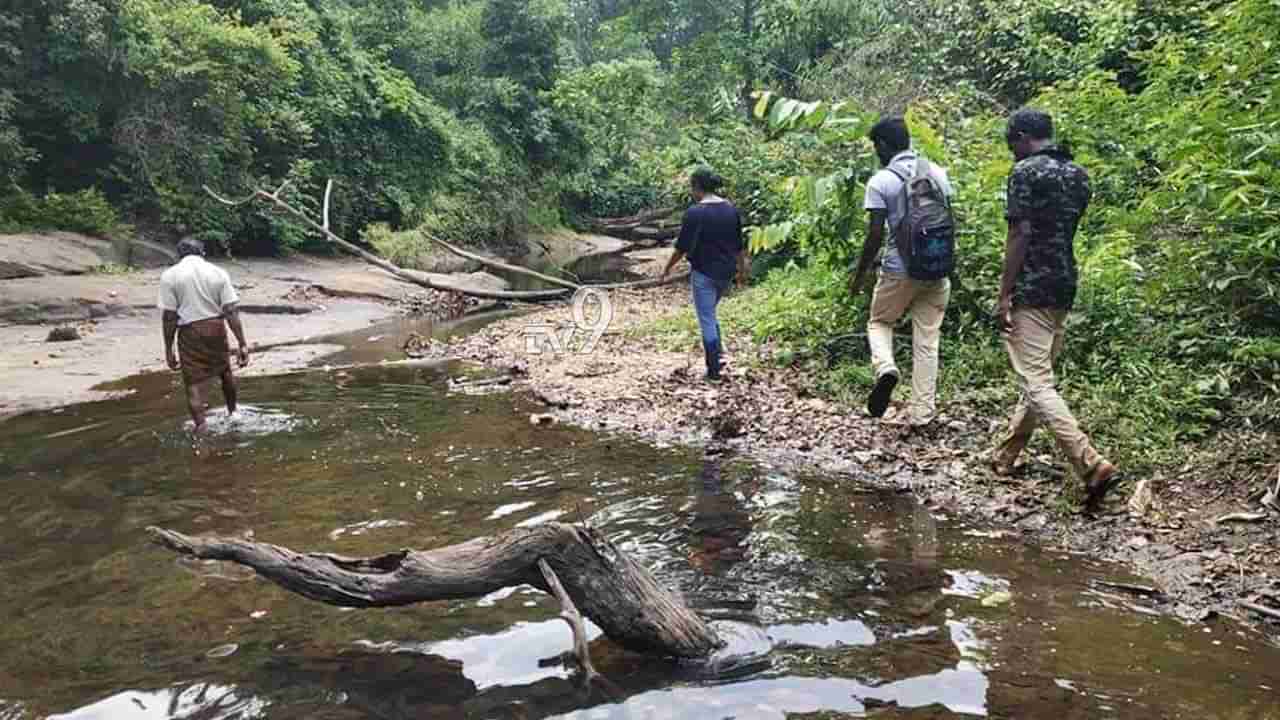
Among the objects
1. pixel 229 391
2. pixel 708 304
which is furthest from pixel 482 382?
pixel 708 304

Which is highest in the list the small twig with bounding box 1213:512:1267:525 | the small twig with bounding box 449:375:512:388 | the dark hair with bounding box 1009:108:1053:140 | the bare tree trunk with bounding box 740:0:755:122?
the bare tree trunk with bounding box 740:0:755:122

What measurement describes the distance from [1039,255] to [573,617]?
3.65m

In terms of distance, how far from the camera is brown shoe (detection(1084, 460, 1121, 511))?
191 inches

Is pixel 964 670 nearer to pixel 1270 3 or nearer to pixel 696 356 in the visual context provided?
pixel 1270 3

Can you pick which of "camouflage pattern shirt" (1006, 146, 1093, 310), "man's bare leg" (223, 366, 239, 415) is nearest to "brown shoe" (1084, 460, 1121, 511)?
"camouflage pattern shirt" (1006, 146, 1093, 310)

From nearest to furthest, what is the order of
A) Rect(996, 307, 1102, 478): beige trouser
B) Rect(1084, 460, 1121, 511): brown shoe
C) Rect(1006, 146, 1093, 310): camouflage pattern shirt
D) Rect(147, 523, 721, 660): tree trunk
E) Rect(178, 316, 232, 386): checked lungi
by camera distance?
Rect(147, 523, 721, 660): tree trunk < Rect(1084, 460, 1121, 511): brown shoe < Rect(996, 307, 1102, 478): beige trouser < Rect(1006, 146, 1093, 310): camouflage pattern shirt < Rect(178, 316, 232, 386): checked lungi

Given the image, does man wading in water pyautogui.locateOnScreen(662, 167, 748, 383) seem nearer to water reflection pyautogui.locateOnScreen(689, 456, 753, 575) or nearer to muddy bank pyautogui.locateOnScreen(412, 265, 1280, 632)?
muddy bank pyautogui.locateOnScreen(412, 265, 1280, 632)

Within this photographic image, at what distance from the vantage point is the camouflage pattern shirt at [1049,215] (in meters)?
5.13

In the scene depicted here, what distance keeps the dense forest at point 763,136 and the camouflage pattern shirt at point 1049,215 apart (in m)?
1.20

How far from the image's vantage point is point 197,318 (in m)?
8.26

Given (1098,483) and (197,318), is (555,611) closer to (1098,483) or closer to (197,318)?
(1098,483)

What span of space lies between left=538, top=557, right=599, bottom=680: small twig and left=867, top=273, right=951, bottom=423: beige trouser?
375cm

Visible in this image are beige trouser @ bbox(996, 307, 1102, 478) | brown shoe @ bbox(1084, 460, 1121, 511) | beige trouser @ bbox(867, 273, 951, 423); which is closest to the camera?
brown shoe @ bbox(1084, 460, 1121, 511)

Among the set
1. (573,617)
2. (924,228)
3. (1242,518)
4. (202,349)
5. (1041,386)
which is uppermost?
(924,228)
